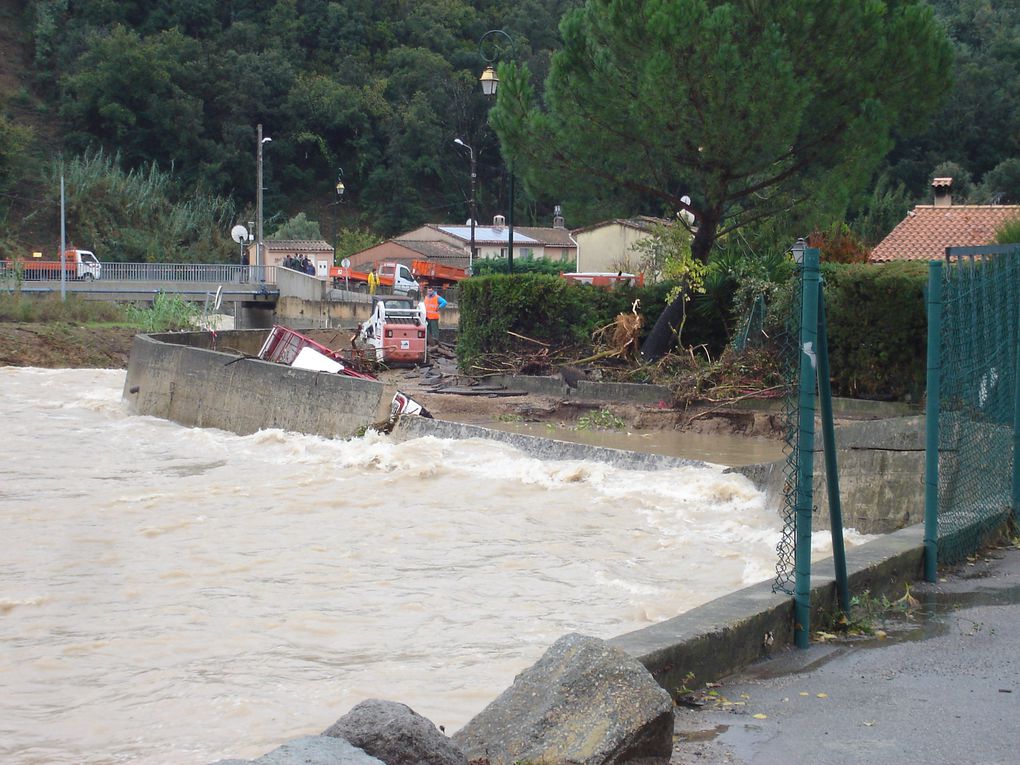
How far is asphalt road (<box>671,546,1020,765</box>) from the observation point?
4969 mm

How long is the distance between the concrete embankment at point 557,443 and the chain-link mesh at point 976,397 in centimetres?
45

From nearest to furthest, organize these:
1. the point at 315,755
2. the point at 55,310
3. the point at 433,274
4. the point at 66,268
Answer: the point at 315,755, the point at 55,310, the point at 66,268, the point at 433,274

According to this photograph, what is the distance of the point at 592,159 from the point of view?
81.9 feet

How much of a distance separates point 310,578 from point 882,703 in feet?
24.5

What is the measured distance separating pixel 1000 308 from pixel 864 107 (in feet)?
50.1

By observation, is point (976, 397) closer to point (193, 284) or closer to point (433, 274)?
point (193, 284)

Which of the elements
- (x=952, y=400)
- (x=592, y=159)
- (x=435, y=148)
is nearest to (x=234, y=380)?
(x=592, y=159)

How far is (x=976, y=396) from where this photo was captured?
9461 millimetres

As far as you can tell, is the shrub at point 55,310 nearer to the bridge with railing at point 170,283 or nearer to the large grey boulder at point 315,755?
the bridge with railing at point 170,283

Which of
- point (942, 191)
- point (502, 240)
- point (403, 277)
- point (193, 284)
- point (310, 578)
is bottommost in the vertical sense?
point (310, 578)

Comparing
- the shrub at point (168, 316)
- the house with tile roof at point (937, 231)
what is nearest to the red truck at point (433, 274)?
the shrub at point (168, 316)

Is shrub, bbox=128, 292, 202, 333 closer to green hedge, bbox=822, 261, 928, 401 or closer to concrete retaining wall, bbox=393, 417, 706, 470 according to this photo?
concrete retaining wall, bbox=393, 417, 706, 470

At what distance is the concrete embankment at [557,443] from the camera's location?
5.85 meters

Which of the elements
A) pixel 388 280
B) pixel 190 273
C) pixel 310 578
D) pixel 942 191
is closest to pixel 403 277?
pixel 388 280
